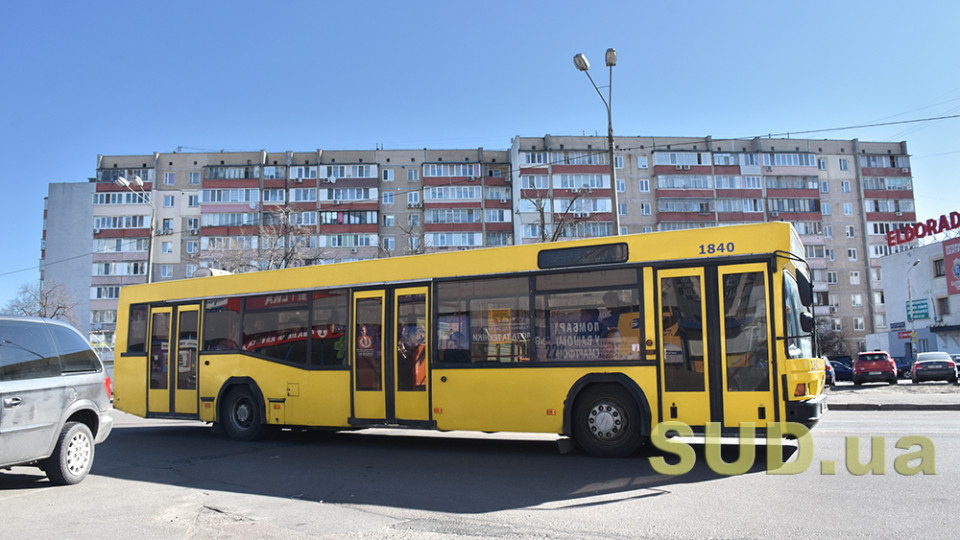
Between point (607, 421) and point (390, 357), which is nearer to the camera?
point (607, 421)

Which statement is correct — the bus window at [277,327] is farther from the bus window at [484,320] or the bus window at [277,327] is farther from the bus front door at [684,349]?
the bus front door at [684,349]

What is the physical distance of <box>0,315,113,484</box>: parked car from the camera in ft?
24.2

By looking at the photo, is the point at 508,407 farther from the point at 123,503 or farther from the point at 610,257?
the point at 123,503

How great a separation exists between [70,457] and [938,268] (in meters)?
53.8

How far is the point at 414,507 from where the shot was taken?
22.2 feet

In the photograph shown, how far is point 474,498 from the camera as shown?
707cm

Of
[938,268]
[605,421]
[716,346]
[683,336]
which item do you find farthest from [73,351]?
[938,268]

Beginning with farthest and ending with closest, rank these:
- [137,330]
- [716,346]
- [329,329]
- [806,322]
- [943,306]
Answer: [943,306] < [137,330] < [329,329] < [806,322] < [716,346]

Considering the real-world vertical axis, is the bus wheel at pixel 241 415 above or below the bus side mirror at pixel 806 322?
below

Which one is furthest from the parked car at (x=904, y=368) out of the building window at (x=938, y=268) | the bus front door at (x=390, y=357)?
the bus front door at (x=390, y=357)

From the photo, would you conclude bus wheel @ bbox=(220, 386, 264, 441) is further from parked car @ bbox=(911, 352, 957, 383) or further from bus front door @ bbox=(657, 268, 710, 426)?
parked car @ bbox=(911, 352, 957, 383)

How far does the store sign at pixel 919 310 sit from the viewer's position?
4912cm

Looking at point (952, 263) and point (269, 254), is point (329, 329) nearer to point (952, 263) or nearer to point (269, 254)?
point (269, 254)

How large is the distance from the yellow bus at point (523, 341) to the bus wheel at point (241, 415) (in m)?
0.03
